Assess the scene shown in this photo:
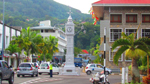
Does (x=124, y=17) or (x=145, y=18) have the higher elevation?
(x=124, y=17)

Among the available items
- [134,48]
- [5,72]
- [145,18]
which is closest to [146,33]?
[145,18]

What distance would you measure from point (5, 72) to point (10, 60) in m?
35.7

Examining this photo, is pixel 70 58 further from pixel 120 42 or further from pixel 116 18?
pixel 120 42

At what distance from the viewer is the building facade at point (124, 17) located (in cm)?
4116

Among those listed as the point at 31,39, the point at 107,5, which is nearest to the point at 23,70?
the point at 107,5

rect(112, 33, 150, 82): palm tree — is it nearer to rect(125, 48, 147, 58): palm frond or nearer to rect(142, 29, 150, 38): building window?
rect(125, 48, 147, 58): palm frond

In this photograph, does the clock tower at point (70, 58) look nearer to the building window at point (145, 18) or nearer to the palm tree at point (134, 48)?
the building window at point (145, 18)

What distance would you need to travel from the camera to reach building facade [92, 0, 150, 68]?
4116cm

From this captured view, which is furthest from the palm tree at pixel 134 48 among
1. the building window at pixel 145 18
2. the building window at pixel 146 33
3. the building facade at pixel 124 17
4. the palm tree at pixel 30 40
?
the palm tree at pixel 30 40

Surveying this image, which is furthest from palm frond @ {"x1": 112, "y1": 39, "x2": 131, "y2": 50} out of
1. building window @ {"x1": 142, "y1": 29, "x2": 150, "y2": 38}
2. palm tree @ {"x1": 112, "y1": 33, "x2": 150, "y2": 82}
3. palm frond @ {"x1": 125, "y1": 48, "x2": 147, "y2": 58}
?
building window @ {"x1": 142, "y1": 29, "x2": 150, "y2": 38}

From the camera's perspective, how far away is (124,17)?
42.0 m

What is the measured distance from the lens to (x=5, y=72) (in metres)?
19.7

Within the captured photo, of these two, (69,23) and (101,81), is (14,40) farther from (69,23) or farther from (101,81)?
(101,81)

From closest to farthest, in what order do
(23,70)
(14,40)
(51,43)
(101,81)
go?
(101,81)
(23,70)
(14,40)
(51,43)
